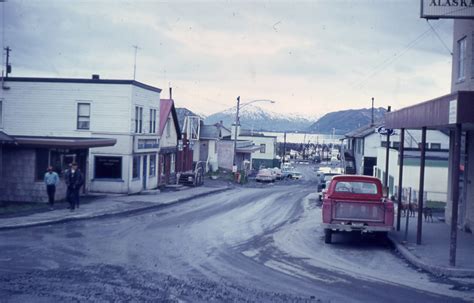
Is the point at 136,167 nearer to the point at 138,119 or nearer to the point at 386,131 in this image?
the point at 138,119

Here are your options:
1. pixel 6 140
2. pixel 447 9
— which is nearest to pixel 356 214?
pixel 447 9

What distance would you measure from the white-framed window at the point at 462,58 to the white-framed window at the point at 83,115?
19777 mm

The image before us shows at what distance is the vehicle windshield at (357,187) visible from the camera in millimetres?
17906

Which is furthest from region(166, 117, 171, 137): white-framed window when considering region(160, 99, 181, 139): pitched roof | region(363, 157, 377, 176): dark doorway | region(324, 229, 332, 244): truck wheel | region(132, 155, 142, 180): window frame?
region(324, 229, 332, 244): truck wheel

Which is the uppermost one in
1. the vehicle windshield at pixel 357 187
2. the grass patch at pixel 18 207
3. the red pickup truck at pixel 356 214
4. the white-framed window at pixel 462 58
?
the white-framed window at pixel 462 58

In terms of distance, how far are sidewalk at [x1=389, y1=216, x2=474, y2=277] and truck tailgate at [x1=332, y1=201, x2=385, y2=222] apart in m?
1.01

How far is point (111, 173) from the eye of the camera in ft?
108

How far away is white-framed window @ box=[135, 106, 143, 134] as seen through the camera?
3390 cm

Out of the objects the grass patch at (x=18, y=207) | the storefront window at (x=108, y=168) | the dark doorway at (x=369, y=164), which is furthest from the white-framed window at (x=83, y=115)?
the dark doorway at (x=369, y=164)

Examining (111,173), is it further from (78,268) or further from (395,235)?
(78,268)

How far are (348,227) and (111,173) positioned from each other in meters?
19.0

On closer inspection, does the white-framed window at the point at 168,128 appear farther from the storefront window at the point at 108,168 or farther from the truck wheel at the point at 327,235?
the truck wheel at the point at 327,235

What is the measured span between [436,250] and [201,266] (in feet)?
21.1

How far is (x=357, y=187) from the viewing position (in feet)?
59.4
